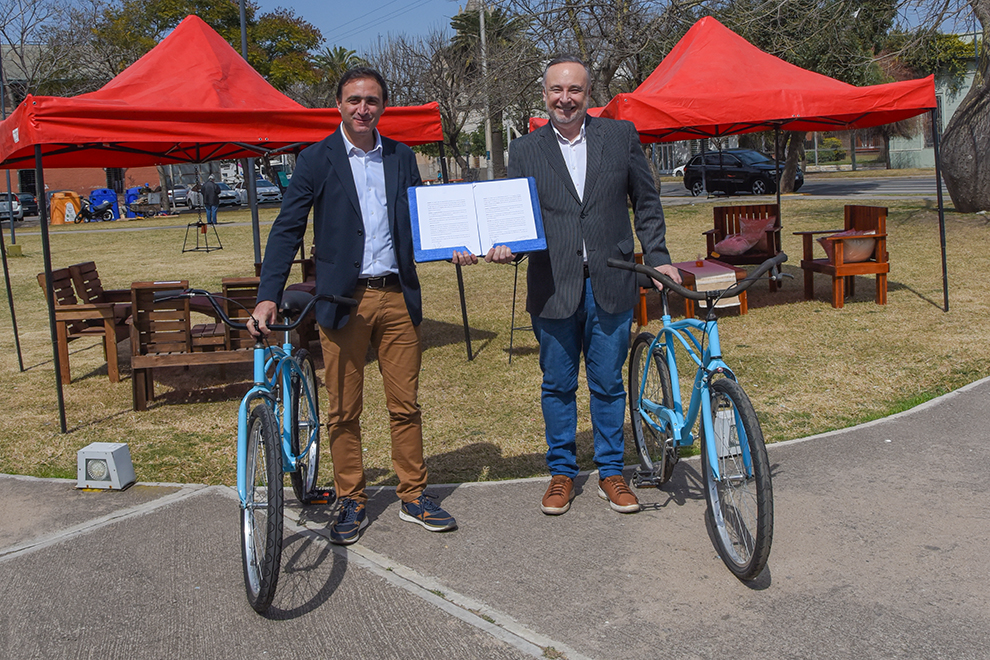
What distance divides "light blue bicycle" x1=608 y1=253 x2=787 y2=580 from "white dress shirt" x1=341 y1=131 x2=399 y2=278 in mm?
1027

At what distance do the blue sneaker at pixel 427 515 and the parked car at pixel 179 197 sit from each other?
40.7m

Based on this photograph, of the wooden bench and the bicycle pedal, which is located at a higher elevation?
the wooden bench

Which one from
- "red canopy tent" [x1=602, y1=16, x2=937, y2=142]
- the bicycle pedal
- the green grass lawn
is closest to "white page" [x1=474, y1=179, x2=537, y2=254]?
the bicycle pedal

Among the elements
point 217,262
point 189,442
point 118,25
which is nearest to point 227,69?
point 189,442

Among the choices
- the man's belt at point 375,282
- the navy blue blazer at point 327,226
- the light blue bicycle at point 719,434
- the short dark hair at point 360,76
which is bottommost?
the light blue bicycle at point 719,434

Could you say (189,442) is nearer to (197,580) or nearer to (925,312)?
(197,580)

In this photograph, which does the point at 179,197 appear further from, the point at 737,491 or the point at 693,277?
the point at 737,491

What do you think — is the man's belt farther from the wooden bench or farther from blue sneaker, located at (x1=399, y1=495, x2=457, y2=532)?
the wooden bench

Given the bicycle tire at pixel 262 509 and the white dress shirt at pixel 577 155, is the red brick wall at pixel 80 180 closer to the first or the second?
the white dress shirt at pixel 577 155

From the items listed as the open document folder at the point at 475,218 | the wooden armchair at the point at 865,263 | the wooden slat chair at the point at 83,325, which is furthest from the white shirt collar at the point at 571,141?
the wooden armchair at the point at 865,263

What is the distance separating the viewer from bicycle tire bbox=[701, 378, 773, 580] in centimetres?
347

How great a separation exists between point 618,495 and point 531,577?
81cm

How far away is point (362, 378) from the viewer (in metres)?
4.27

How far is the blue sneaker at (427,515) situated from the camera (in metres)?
4.40
